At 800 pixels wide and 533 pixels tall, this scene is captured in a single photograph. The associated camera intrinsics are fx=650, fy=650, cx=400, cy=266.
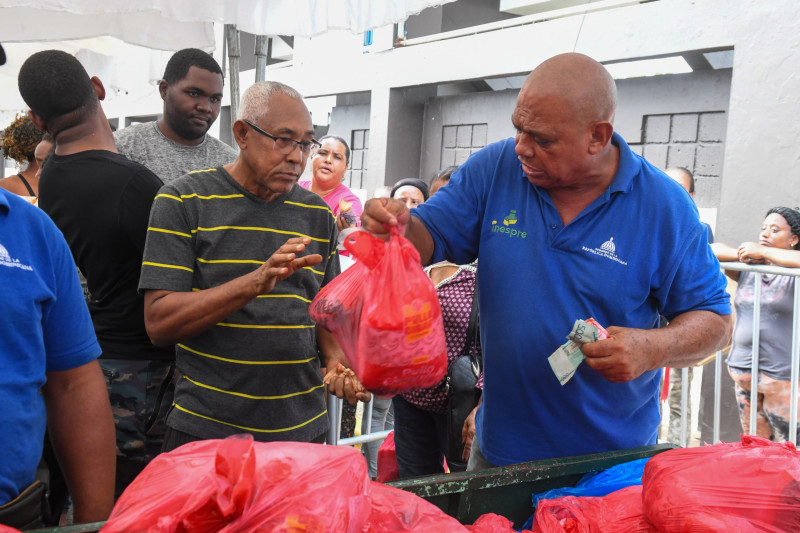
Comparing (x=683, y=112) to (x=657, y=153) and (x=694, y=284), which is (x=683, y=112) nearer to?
(x=657, y=153)

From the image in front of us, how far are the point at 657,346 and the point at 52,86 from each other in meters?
2.38

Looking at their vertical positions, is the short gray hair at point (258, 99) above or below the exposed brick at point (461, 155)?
below

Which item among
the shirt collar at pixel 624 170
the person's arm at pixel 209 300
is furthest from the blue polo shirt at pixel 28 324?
the shirt collar at pixel 624 170

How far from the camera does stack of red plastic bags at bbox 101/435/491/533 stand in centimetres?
104

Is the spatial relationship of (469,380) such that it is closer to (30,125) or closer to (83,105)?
(83,105)

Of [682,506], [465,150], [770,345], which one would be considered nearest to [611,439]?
[682,506]

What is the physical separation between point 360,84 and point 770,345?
6886 millimetres

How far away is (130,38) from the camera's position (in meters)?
4.61

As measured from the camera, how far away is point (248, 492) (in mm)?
1043

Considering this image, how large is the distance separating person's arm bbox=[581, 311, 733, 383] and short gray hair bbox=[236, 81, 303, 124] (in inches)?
54.1

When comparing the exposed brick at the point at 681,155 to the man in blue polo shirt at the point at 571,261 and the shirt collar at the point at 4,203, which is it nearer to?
the man in blue polo shirt at the point at 571,261

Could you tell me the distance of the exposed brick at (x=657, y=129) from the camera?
6.71 m

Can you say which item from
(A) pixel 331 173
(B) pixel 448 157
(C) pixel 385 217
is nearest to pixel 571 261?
(C) pixel 385 217

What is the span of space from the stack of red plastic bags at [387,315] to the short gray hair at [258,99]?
0.78 m
